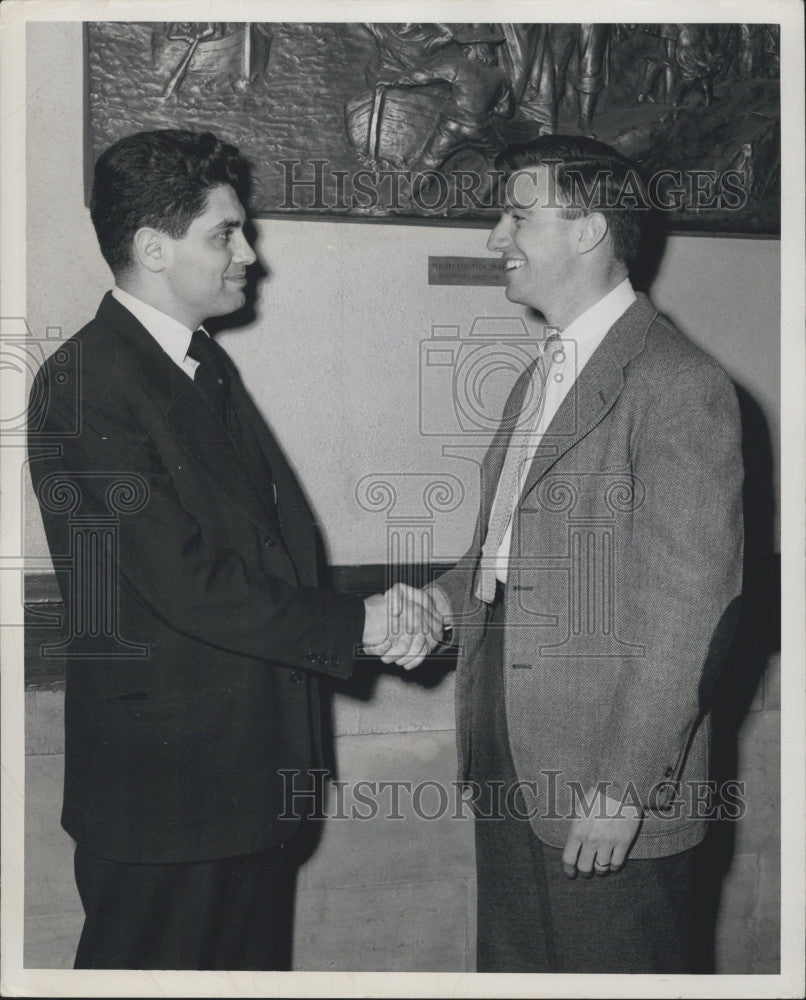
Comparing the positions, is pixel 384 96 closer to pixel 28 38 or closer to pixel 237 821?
pixel 28 38

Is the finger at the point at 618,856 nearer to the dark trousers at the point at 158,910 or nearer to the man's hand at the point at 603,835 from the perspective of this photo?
the man's hand at the point at 603,835

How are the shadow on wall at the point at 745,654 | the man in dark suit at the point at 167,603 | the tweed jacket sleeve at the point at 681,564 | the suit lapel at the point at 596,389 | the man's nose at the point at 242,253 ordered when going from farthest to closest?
the shadow on wall at the point at 745,654, the man's nose at the point at 242,253, the man in dark suit at the point at 167,603, the suit lapel at the point at 596,389, the tweed jacket sleeve at the point at 681,564

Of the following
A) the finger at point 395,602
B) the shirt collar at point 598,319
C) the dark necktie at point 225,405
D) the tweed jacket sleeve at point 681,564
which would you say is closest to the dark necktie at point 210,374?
the dark necktie at point 225,405

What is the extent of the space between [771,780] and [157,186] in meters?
2.00

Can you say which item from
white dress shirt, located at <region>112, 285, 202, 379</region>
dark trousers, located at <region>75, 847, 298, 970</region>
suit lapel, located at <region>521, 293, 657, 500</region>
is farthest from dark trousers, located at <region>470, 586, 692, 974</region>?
white dress shirt, located at <region>112, 285, 202, 379</region>

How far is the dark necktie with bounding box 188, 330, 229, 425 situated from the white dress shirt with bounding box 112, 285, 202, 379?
20 millimetres

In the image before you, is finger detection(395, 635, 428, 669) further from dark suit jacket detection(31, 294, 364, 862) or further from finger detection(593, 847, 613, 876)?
finger detection(593, 847, 613, 876)

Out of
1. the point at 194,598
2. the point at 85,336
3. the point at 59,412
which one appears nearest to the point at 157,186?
the point at 85,336

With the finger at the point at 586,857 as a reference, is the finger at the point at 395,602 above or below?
above

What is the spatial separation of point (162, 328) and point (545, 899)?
4.58ft

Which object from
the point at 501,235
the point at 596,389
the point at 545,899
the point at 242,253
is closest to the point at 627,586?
the point at 596,389

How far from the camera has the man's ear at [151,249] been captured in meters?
1.97

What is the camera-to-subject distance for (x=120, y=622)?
6.46ft

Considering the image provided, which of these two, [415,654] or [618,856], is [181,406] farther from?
[618,856]
